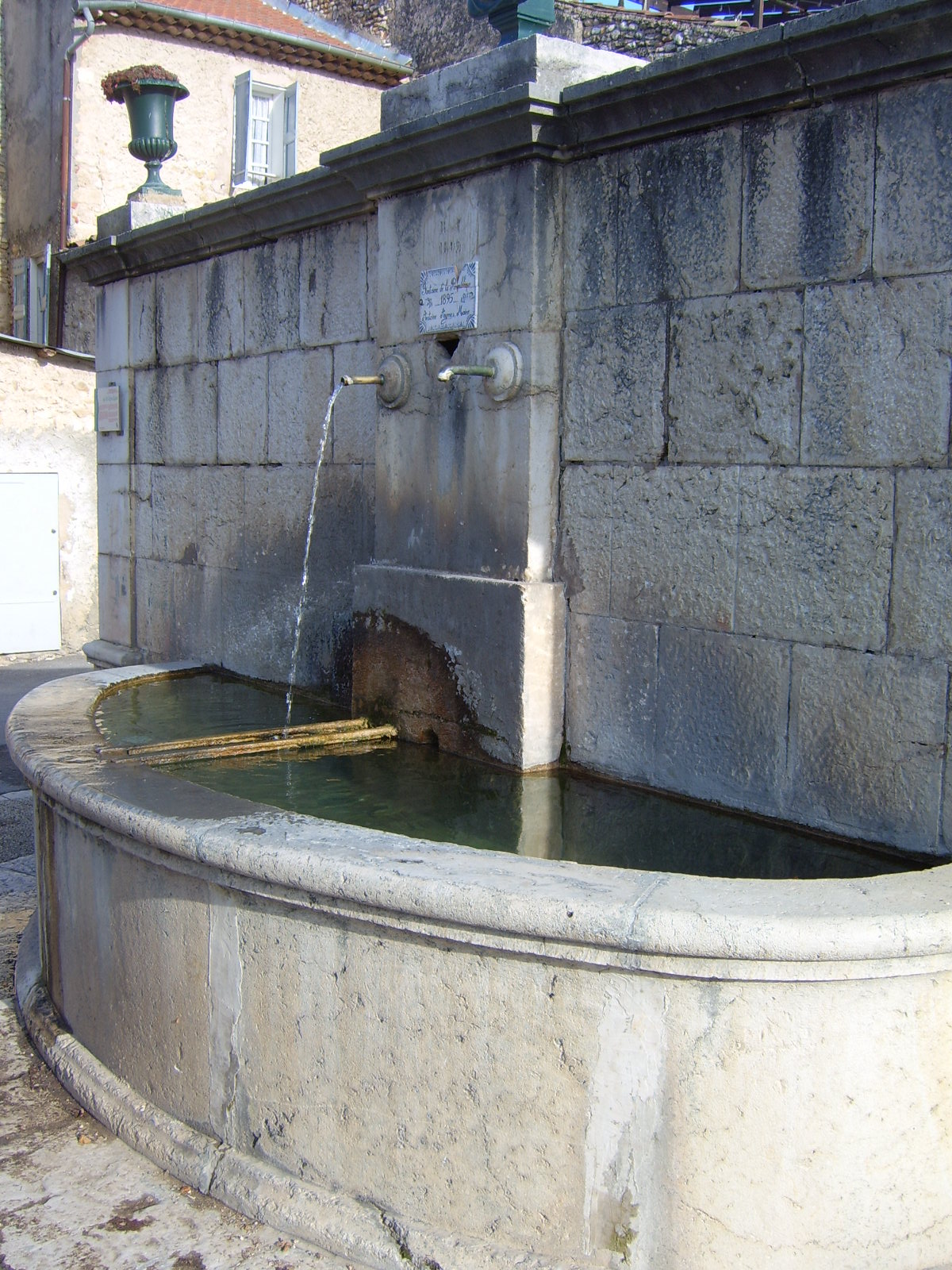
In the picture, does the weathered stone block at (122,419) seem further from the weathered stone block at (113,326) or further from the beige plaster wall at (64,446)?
the beige plaster wall at (64,446)

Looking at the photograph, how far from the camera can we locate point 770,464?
11.1 feet

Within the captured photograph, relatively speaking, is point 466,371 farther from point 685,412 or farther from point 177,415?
point 177,415

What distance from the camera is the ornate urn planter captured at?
6855 millimetres

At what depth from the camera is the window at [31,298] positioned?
14.2 meters

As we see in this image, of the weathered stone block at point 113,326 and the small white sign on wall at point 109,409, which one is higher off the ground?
the weathered stone block at point 113,326

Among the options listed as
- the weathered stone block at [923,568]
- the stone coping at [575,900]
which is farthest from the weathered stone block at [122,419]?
the weathered stone block at [923,568]

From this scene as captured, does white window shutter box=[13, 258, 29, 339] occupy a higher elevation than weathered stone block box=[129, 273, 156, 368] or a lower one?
higher

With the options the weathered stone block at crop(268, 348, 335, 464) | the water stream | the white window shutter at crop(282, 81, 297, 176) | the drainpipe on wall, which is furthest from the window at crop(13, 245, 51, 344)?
the water stream

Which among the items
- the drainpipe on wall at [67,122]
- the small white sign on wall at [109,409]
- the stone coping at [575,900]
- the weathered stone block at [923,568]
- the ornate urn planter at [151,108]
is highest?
the drainpipe on wall at [67,122]

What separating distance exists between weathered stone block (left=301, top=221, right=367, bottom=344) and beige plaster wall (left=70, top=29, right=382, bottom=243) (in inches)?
341

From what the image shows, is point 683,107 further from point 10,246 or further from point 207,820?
point 10,246

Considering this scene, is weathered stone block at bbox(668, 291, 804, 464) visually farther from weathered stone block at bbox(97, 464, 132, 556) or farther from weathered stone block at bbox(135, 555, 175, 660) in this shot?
weathered stone block at bbox(97, 464, 132, 556)

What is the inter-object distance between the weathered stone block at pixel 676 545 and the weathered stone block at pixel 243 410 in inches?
94.5

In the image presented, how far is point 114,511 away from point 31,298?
9.07 meters
